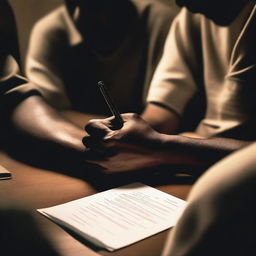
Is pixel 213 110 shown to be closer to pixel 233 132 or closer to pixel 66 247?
pixel 233 132

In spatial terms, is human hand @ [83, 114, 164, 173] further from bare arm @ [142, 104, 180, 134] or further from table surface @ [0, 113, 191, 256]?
bare arm @ [142, 104, 180, 134]

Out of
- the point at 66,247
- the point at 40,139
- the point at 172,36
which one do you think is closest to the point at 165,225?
the point at 66,247

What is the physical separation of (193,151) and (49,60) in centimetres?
88

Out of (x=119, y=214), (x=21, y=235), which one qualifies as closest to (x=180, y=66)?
(x=119, y=214)

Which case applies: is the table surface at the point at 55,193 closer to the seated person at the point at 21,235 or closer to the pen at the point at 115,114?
the seated person at the point at 21,235

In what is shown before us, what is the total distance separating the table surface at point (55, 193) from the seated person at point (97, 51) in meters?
0.64

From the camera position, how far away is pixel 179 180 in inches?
35.5

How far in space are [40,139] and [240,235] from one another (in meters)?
0.74

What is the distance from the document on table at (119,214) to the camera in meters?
0.65

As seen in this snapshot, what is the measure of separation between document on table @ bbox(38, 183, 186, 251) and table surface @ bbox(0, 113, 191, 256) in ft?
0.05

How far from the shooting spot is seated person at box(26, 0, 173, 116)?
154 cm

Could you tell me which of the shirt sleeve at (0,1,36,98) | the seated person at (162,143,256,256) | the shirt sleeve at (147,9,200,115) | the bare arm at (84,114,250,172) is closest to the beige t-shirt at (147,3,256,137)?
the shirt sleeve at (147,9,200,115)

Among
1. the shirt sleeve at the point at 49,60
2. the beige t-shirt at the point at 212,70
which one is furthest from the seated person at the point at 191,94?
the shirt sleeve at the point at 49,60

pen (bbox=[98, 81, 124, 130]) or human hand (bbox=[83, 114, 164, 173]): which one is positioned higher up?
pen (bbox=[98, 81, 124, 130])
